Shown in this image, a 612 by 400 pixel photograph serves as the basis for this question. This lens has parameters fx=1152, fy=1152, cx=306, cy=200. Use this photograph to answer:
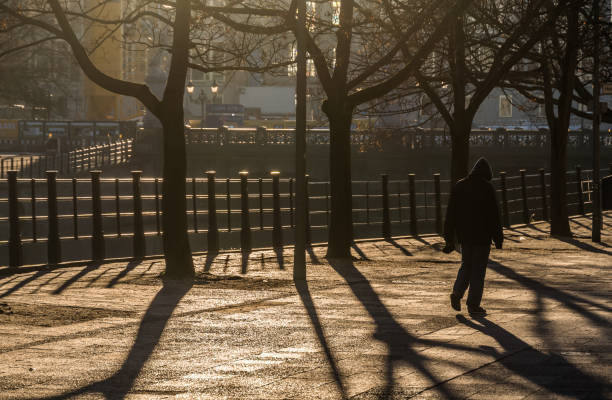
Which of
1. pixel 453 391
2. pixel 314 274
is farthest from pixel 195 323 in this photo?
pixel 314 274

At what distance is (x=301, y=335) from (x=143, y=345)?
4.42ft

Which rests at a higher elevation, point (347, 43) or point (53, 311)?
point (347, 43)

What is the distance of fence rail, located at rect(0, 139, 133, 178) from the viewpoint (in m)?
47.7

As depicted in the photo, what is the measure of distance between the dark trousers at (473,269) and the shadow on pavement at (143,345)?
2.87 m

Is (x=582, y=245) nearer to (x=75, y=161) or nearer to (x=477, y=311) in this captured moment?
(x=477, y=311)

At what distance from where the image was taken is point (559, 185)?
23.8m

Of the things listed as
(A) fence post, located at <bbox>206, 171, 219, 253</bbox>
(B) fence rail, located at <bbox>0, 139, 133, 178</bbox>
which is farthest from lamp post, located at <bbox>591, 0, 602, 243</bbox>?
(B) fence rail, located at <bbox>0, 139, 133, 178</bbox>

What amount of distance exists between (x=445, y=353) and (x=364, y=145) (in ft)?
58.8

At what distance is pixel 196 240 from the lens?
36375mm

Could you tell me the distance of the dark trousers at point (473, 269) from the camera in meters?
11.2

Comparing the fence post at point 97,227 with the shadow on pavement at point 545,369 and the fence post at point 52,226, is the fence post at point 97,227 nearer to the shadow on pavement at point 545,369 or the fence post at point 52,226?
the fence post at point 52,226

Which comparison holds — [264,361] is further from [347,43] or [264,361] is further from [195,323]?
[347,43]

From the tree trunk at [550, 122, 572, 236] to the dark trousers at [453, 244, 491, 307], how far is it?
41.3ft

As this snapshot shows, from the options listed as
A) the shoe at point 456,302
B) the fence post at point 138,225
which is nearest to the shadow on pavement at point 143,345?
the shoe at point 456,302
